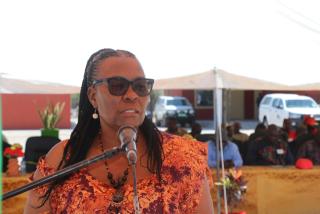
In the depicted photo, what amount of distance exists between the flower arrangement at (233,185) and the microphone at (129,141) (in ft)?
12.8

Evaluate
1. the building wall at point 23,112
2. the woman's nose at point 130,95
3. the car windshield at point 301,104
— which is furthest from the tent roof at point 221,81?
the building wall at point 23,112

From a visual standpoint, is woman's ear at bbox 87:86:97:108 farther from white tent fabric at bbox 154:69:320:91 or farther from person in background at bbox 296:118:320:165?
person in background at bbox 296:118:320:165

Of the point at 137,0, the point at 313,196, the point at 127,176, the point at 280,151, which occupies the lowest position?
the point at 313,196

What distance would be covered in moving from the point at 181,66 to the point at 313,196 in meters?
2.76

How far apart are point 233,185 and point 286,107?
584 inches

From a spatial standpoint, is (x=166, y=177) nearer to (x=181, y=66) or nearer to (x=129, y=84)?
(x=129, y=84)

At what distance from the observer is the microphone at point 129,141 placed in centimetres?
168

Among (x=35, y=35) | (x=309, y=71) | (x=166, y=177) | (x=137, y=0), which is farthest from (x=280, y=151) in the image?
(x=166, y=177)

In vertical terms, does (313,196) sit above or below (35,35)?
below

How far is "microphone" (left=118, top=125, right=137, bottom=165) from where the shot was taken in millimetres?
1676

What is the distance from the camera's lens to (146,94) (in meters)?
1.99

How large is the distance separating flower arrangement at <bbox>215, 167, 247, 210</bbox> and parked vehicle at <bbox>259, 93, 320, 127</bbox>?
12.5 meters

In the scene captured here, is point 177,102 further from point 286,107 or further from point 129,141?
point 129,141

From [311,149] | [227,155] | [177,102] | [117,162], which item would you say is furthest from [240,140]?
[177,102]
